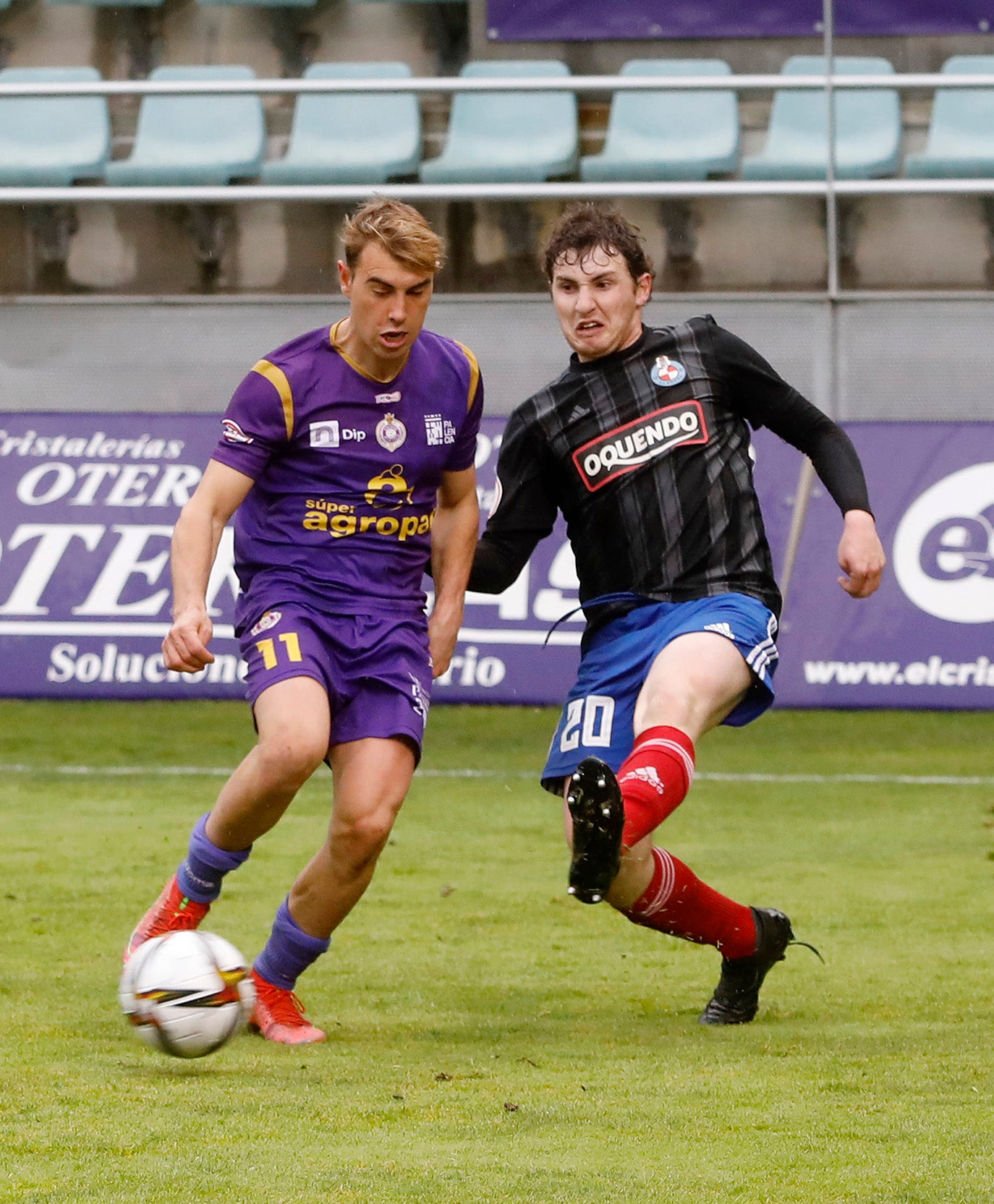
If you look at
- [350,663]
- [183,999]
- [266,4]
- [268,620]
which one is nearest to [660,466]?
[350,663]

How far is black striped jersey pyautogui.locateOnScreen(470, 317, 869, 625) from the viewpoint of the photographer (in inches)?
189

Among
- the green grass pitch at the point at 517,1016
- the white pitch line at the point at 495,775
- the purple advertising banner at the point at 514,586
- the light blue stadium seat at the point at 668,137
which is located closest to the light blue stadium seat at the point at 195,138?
the light blue stadium seat at the point at 668,137

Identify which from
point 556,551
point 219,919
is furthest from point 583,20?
point 219,919

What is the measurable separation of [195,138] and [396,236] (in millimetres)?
8737

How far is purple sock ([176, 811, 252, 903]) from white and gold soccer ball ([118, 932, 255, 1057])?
0.46 m

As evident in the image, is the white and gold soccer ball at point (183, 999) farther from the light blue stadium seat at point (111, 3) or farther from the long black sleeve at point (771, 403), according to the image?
the light blue stadium seat at point (111, 3)

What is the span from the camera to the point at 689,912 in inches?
186

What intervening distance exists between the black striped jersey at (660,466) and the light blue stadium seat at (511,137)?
25.0 feet

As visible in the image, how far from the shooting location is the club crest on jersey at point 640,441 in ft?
15.9

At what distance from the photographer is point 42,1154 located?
3.42 metres

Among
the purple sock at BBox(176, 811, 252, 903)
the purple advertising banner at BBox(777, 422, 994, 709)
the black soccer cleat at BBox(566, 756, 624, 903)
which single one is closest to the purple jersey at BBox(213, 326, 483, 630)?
the purple sock at BBox(176, 811, 252, 903)

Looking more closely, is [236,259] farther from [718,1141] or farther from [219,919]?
[718,1141]

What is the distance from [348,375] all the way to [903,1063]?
80.8 inches

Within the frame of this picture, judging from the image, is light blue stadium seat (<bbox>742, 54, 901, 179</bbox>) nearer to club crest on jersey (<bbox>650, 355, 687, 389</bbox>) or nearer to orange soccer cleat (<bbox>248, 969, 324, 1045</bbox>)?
club crest on jersey (<bbox>650, 355, 687, 389</bbox>)
